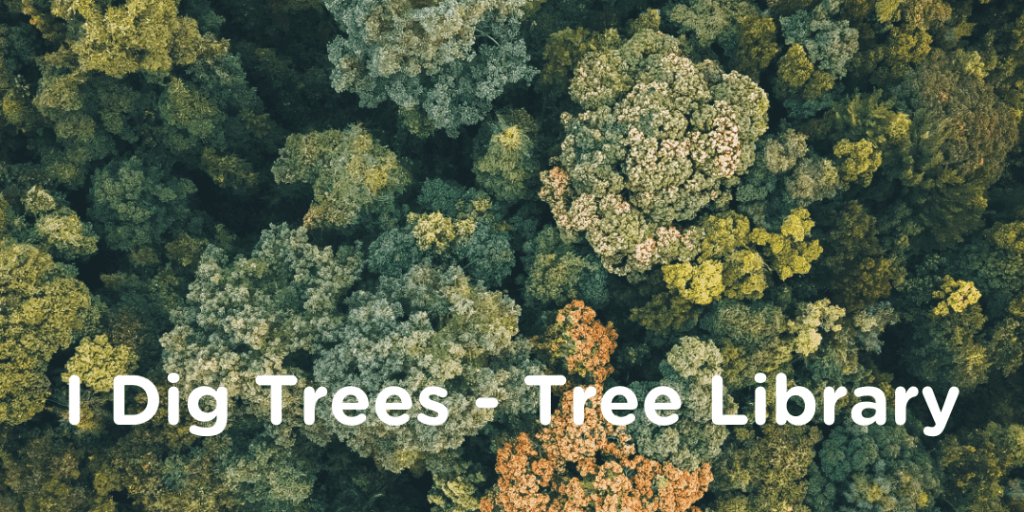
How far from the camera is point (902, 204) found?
83.5 feet

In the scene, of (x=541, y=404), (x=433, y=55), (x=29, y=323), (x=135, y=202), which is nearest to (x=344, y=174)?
(x=433, y=55)

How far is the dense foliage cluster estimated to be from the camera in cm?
2439

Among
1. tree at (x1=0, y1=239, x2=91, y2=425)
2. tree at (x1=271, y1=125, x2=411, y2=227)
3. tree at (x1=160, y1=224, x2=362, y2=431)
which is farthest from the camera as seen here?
tree at (x1=271, y1=125, x2=411, y2=227)

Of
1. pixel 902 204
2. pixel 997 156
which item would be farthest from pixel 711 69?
pixel 997 156

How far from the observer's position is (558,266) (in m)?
26.2

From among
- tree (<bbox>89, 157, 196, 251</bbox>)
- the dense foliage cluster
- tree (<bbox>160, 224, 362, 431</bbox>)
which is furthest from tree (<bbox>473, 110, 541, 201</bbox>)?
tree (<bbox>89, 157, 196, 251</bbox>)

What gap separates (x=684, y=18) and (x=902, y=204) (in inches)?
352

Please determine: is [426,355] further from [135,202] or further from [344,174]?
[135,202]

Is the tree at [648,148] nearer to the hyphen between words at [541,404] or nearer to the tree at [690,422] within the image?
the tree at [690,422]

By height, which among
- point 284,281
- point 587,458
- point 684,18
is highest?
point 684,18

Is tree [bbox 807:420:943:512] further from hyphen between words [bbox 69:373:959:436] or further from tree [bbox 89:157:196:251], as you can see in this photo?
tree [bbox 89:157:196:251]

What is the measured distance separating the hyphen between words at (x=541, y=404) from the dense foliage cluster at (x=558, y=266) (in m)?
0.32

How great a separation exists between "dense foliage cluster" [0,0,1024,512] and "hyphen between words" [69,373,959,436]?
Answer: 12.7 inches

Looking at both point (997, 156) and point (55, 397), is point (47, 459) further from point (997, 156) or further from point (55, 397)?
point (997, 156)
